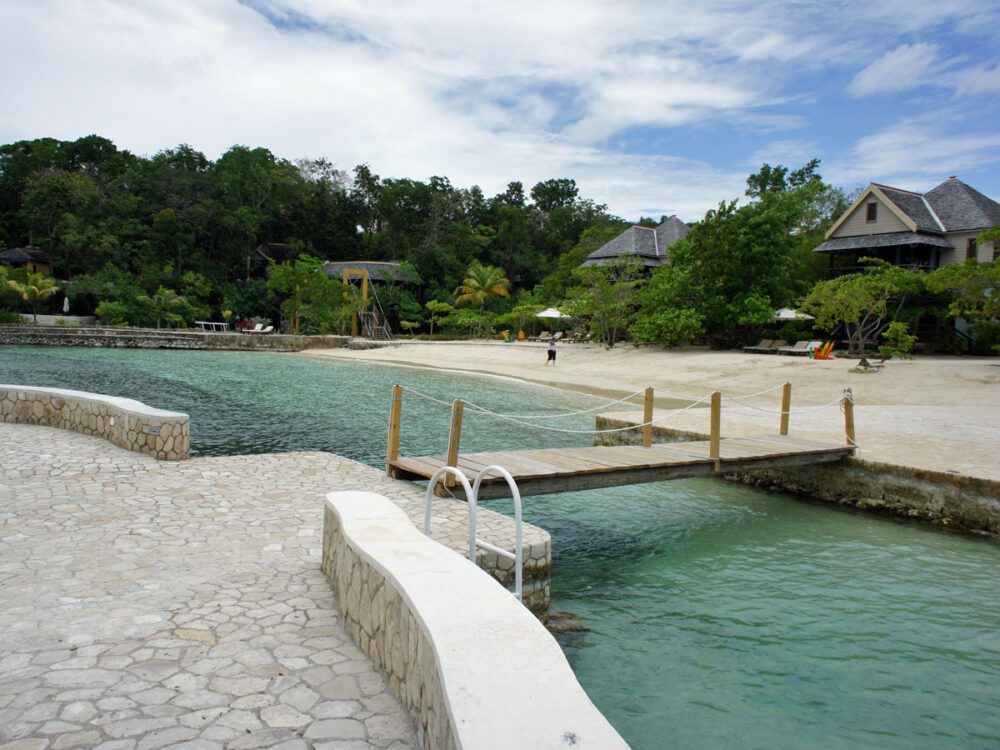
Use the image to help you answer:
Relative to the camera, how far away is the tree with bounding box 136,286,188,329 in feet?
152

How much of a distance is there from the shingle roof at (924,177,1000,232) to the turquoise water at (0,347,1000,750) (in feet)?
92.6

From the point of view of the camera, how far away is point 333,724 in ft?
10.6

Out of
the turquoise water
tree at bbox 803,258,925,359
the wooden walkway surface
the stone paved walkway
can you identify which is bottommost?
the turquoise water

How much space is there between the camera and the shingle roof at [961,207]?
105 feet

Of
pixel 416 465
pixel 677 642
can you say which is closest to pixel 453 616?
pixel 677 642

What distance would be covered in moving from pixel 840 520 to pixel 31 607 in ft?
31.6

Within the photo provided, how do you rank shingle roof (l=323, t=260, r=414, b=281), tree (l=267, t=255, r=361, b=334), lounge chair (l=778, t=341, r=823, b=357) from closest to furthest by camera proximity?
lounge chair (l=778, t=341, r=823, b=357)
tree (l=267, t=255, r=361, b=334)
shingle roof (l=323, t=260, r=414, b=281)

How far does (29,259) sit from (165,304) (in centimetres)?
1105

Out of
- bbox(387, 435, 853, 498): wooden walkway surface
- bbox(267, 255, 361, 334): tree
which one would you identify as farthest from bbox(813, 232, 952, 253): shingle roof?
bbox(267, 255, 361, 334): tree

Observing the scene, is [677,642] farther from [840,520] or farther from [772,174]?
[772,174]

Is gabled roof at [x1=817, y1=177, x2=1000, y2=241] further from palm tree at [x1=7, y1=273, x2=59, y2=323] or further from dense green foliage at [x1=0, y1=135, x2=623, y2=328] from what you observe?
palm tree at [x1=7, y1=273, x2=59, y2=323]

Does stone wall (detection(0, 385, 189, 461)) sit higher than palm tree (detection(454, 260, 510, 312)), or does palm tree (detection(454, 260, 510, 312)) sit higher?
palm tree (detection(454, 260, 510, 312))

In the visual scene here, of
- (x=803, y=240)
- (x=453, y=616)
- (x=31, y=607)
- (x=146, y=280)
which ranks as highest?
(x=803, y=240)

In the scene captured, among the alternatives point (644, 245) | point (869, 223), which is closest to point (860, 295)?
point (869, 223)
